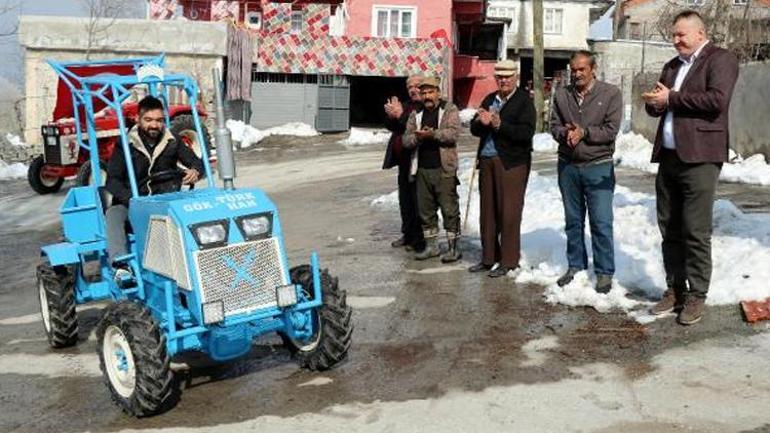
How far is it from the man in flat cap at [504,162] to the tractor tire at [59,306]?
356cm

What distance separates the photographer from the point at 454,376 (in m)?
5.30

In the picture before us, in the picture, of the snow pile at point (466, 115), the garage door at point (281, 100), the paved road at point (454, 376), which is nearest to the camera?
the paved road at point (454, 376)

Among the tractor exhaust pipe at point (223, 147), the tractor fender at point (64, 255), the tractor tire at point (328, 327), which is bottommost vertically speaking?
the tractor tire at point (328, 327)

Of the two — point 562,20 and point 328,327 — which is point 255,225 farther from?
point 562,20

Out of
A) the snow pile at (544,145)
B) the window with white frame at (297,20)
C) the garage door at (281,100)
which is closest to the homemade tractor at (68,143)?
the snow pile at (544,145)

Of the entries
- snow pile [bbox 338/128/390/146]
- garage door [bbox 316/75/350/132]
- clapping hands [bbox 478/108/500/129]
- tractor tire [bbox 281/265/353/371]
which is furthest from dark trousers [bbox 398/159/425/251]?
garage door [bbox 316/75/350/132]

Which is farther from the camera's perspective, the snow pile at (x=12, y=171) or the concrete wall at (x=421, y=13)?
the concrete wall at (x=421, y=13)

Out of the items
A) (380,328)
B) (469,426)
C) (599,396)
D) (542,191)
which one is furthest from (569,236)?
(542,191)

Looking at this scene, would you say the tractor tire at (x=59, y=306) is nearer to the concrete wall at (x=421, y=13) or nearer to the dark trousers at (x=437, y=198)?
the dark trousers at (x=437, y=198)

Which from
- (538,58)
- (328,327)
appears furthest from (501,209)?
(538,58)

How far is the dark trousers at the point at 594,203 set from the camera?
265 inches

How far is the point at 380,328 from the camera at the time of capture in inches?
256

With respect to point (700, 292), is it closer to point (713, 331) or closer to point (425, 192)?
point (713, 331)

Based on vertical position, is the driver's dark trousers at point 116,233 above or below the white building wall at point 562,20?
below
